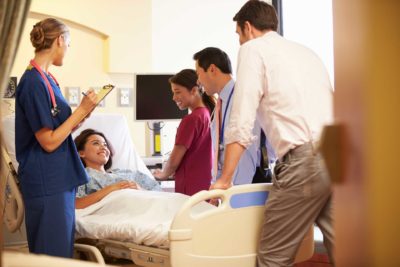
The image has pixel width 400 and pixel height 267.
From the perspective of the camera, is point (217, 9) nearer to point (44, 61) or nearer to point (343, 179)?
point (44, 61)

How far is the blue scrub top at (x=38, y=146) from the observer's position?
2.52 metres

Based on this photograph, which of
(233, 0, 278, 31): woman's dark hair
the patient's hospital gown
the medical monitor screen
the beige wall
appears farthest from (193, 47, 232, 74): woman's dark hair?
the beige wall

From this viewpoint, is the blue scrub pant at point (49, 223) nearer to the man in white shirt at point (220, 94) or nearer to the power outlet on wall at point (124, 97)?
the man in white shirt at point (220, 94)

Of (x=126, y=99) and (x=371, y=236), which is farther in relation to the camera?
(x=126, y=99)

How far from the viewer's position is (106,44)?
545 cm

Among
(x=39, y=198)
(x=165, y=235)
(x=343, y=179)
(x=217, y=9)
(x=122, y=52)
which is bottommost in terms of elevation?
(x=165, y=235)

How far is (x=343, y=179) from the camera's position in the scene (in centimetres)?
78

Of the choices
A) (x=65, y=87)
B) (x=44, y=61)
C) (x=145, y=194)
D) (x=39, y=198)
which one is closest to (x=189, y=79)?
(x=145, y=194)

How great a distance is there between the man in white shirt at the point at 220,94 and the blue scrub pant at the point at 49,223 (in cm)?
80

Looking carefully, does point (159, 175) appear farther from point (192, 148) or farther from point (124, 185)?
point (192, 148)

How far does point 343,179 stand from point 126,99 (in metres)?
4.86

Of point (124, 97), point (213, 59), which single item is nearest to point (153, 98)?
point (124, 97)

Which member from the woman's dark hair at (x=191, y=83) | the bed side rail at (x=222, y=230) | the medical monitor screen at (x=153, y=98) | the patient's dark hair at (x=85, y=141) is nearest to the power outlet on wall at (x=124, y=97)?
the medical monitor screen at (x=153, y=98)

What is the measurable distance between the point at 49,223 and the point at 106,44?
317cm
